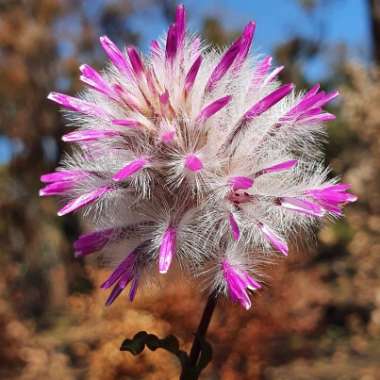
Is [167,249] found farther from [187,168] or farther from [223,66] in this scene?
[223,66]

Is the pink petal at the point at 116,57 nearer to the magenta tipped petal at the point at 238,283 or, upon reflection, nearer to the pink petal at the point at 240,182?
the pink petal at the point at 240,182

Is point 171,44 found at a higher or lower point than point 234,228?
higher

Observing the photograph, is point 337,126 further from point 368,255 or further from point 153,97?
point 153,97

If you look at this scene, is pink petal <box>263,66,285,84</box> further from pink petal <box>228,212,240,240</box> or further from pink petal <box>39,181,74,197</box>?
pink petal <box>39,181,74,197</box>

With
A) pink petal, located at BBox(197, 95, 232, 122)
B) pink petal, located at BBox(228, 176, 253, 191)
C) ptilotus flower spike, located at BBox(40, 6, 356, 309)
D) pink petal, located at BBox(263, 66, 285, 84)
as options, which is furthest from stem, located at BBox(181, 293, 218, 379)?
pink petal, located at BBox(263, 66, 285, 84)

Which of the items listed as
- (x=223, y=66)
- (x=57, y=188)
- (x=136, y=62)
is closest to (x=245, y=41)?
(x=223, y=66)

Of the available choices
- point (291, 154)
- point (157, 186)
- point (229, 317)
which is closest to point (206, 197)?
point (157, 186)

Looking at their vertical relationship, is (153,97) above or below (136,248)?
above

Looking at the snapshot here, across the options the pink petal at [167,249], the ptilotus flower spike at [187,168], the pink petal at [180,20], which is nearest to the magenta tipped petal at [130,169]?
the ptilotus flower spike at [187,168]
